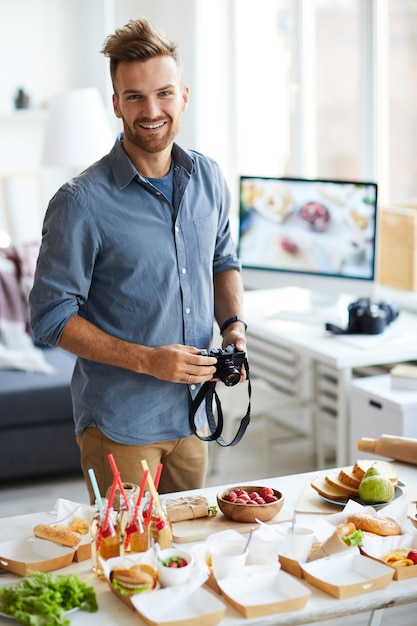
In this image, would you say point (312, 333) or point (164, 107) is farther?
point (312, 333)

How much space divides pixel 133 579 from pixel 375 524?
517mm

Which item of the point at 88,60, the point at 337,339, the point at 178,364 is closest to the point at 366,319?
the point at 337,339

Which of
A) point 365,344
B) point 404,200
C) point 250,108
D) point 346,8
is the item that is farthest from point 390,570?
point 250,108

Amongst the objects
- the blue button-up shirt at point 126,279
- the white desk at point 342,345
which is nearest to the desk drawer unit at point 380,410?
the white desk at point 342,345

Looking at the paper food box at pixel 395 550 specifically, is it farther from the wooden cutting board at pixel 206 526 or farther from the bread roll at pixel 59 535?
the bread roll at pixel 59 535

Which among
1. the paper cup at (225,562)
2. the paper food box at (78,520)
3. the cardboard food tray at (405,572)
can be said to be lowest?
the cardboard food tray at (405,572)

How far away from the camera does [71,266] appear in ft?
6.82

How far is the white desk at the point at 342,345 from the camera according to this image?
3.28 m

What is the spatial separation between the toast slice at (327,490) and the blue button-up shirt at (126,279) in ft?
1.08

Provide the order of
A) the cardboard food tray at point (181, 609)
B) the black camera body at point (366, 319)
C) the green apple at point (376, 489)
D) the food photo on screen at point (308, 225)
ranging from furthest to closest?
1. the food photo on screen at point (308, 225)
2. the black camera body at point (366, 319)
3. the green apple at point (376, 489)
4. the cardboard food tray at point (181, 609)

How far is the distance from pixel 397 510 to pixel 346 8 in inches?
131

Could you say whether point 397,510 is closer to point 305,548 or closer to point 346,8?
point 305,548

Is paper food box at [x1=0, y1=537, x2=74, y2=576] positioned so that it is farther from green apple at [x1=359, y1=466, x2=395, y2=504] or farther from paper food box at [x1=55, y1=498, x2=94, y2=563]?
green apple at [x1=359, y1=466, x2=395, y2=504]

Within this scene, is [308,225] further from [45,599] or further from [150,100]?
[45,599]
